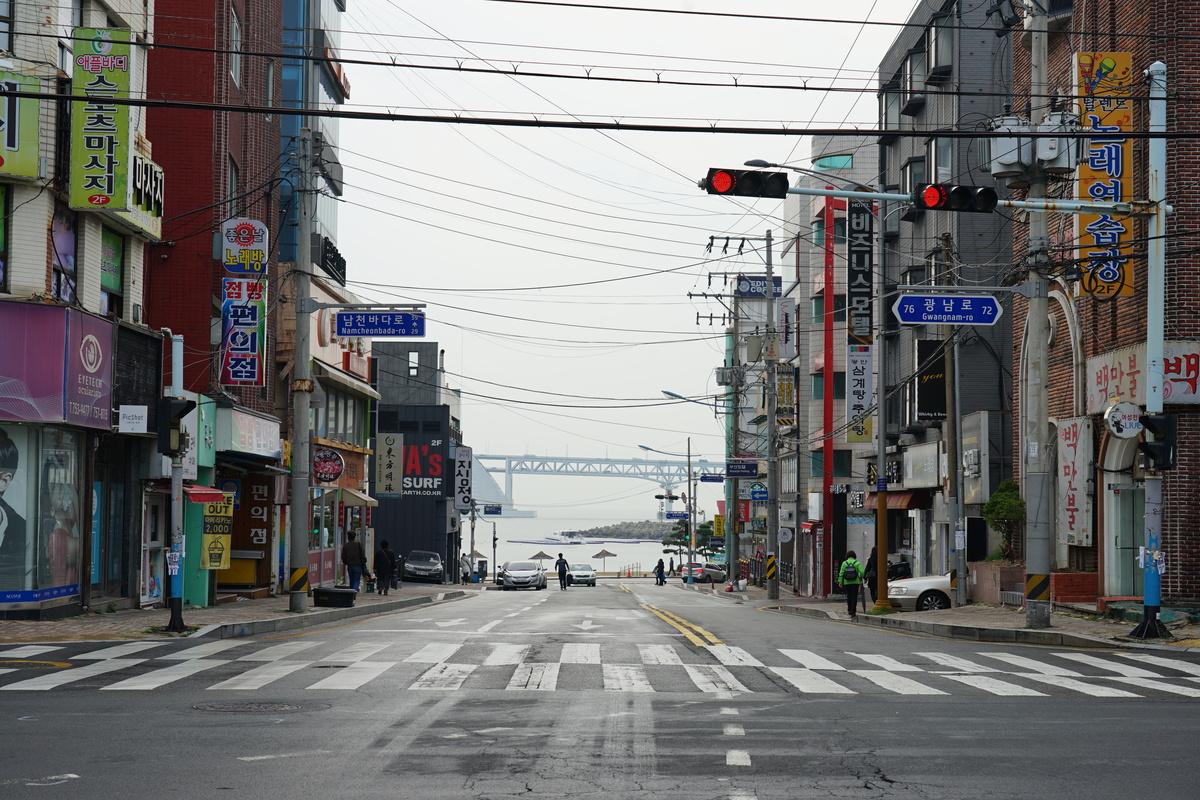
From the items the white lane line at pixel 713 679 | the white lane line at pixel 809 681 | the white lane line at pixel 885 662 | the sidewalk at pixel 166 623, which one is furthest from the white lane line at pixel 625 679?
the sidewalk at pixel 166 623

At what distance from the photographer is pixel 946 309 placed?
23391 mm

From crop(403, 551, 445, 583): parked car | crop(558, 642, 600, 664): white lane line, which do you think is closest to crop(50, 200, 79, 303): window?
crop(558, 642, 600, 664): white lane line

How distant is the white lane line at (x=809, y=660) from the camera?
53.9 ft

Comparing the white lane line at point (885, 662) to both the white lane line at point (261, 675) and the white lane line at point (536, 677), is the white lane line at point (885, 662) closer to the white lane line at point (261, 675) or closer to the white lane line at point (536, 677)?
the white lane line at point (536, 677)

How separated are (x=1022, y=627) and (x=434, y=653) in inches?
467

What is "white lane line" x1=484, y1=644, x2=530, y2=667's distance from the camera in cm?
1666

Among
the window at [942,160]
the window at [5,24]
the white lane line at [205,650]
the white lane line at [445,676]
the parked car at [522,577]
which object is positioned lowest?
the parked car at [522,577]

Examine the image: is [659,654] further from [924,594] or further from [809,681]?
[924,594]

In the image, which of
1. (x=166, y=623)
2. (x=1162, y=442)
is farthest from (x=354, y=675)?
(x=1162, y=442)

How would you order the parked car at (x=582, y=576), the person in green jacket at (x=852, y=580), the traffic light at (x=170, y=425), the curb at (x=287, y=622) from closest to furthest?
1. the traffic light at (x=170, y=425)
2. the curb at (x=287, y=622)
3. the person in green jacket at (x=852, y=580)
4. the parked car at (x=582, y=576)

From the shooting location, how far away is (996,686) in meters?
14.2

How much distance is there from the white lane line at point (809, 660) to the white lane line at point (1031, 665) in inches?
96.0

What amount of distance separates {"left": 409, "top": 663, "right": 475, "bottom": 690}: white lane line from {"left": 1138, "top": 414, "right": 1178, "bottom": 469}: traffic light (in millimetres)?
11321

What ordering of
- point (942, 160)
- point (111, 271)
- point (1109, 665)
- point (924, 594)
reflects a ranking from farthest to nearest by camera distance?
point (942, 160), point (924, 594), point (111, 271), point (1109, 665)
